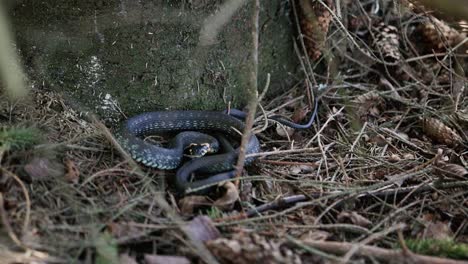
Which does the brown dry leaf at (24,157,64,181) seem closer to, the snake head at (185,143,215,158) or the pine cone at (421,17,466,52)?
the snake head at (185,143,215,158)

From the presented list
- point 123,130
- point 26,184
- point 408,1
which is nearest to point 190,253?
point 26,184

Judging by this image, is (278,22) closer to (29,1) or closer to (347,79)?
(347,79)

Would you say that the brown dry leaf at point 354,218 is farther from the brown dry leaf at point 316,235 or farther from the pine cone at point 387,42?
the pine cone at point 387,42

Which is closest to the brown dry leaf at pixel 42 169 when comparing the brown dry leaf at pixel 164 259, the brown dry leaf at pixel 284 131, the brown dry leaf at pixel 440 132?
the brown dry leaf at pixel 164 259

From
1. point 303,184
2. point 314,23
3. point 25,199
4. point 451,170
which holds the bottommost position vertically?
point 451,170

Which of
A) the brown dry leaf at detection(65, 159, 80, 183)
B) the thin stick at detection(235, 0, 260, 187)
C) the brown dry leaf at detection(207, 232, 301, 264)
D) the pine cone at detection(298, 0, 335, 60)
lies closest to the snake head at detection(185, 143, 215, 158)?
the thin stick at detection(235, 0, 260, 187)

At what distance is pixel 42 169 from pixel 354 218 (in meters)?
2.01

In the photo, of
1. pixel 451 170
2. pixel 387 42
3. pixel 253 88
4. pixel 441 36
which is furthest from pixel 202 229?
pixel 441 36

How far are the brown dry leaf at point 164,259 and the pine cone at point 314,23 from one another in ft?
9.77

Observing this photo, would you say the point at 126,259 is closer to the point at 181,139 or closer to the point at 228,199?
the point at 228,199

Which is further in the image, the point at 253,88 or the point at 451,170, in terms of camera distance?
the point at 451,170

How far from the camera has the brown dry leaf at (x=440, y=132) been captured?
4273 mm

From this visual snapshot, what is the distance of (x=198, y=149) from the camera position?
4.01 metres

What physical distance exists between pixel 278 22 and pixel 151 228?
2.76 metres
